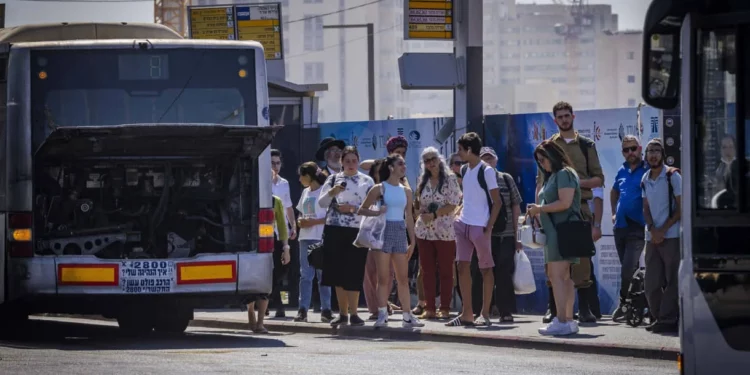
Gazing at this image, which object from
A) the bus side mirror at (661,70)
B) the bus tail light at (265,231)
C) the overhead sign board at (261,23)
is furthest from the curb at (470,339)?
the overhead sign board at (261,23)

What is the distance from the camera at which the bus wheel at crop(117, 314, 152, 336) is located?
16.8 metres

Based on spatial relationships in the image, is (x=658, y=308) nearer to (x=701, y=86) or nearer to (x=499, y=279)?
(x=499, y=279)

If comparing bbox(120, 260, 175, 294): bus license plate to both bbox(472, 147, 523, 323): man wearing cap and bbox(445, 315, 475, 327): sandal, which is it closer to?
bbox(445, 315, 475, 327): sandal

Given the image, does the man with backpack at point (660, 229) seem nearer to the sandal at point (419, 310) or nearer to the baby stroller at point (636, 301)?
the baby stroller at point (636, 301)

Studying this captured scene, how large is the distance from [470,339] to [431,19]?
596 centimetres

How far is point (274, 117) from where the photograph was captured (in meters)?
21.5

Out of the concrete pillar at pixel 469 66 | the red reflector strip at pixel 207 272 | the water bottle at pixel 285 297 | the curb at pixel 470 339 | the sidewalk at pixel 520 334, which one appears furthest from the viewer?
the water bottle at pixel 285 297

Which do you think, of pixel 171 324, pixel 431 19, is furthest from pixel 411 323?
pixel 431 19

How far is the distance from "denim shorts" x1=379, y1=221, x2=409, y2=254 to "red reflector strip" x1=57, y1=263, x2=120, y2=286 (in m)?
2.84

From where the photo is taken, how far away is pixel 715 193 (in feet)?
23.9

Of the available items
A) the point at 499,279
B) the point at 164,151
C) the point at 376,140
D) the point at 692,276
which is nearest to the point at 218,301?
the point at 164,151

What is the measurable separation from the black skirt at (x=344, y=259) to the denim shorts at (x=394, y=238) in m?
0.33

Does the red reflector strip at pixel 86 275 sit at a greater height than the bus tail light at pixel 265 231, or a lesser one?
lesser

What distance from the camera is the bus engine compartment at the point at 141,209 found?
579 inches
